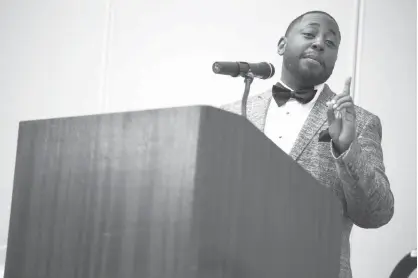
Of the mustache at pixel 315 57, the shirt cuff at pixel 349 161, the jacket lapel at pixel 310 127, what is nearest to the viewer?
the shirt cuff at pixel 349 161

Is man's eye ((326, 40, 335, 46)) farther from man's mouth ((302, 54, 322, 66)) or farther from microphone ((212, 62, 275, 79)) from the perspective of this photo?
microphone ((212, 62, 275, 79))

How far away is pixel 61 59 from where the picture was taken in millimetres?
3768

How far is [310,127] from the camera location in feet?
6.18

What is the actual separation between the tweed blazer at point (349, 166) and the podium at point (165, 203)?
0.22 metres

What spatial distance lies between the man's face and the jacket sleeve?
0.26 metres

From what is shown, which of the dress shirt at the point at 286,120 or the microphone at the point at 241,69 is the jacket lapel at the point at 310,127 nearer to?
the dress shirt at the point at 286,120

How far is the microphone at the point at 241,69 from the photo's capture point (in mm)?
1594

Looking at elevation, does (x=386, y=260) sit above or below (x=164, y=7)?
below

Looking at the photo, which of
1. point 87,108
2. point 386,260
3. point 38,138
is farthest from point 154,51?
point 38,138

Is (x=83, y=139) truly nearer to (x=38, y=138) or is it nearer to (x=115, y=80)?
(x=38, y=138)

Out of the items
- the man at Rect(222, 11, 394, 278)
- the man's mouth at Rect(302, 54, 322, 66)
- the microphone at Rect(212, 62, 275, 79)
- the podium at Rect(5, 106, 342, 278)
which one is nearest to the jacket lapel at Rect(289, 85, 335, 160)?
the man at Rect(222, 11, 394, 278)

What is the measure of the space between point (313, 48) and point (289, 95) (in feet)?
0.55

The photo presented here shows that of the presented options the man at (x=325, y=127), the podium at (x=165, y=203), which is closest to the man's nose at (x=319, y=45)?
the man at (x=325, y=127)

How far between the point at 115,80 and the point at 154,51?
272mm
